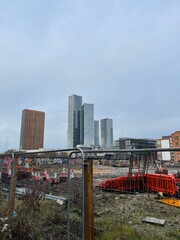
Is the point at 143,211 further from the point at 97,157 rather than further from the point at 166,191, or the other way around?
the point at 97,157

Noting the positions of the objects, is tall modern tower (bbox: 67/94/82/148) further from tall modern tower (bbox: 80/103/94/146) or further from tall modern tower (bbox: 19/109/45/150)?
tall modern tower (bbox: 19/109/45/150)

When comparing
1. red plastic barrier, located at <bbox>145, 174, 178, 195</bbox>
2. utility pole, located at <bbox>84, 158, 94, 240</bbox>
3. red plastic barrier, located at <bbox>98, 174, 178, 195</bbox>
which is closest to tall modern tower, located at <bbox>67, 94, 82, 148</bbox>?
red plastic barrier, located at <bbox>98, 174, 178, 195</bbox>

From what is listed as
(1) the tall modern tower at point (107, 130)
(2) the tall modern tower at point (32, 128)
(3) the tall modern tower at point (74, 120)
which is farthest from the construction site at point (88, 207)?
(1) the tall modern tower at point (107, 130)

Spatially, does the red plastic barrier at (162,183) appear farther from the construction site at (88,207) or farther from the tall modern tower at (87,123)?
the tall modern tower at (87,123)

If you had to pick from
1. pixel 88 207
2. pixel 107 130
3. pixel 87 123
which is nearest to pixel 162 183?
pixel 88 207

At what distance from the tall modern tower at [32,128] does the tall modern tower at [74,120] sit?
39.4 ft

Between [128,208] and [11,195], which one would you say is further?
[128,208]

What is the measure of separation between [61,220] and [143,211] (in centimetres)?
314

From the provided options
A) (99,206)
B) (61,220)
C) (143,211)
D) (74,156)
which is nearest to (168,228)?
(143,211)

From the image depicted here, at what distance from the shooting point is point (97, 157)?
319 centimetres

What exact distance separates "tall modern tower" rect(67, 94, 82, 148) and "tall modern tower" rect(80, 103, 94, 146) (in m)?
2.23

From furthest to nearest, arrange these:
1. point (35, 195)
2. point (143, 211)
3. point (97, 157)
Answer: point (143, 211) < point (35, 195) < point (97, 157)

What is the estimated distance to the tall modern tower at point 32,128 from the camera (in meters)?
57.2

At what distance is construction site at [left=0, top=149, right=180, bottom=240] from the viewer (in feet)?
10.5
